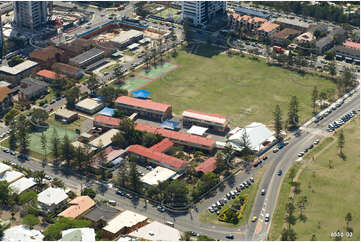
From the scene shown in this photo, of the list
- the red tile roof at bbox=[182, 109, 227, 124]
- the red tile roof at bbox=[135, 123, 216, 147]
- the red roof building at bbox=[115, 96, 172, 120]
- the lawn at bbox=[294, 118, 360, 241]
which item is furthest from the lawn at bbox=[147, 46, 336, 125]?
the lawn at bbox=[294, 118, 360, 241]

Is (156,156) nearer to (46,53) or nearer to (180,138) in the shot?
(180,138)

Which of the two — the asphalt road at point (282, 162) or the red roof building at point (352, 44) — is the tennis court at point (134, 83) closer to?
the asphalt road at point (282, 162)

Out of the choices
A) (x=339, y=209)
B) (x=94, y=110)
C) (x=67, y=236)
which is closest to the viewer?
(x=67, y=236)

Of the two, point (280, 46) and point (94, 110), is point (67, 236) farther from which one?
point (280, 46)

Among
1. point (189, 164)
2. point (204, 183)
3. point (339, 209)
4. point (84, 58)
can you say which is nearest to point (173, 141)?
point (189, 164)

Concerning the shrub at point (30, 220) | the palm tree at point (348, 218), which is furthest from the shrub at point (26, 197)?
the palm tree at point (348, 218)

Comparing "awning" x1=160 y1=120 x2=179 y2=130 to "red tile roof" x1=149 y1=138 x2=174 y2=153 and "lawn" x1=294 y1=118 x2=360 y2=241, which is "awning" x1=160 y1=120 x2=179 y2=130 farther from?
"lawn" x1=294 y1=118 x2=360 y2=241
